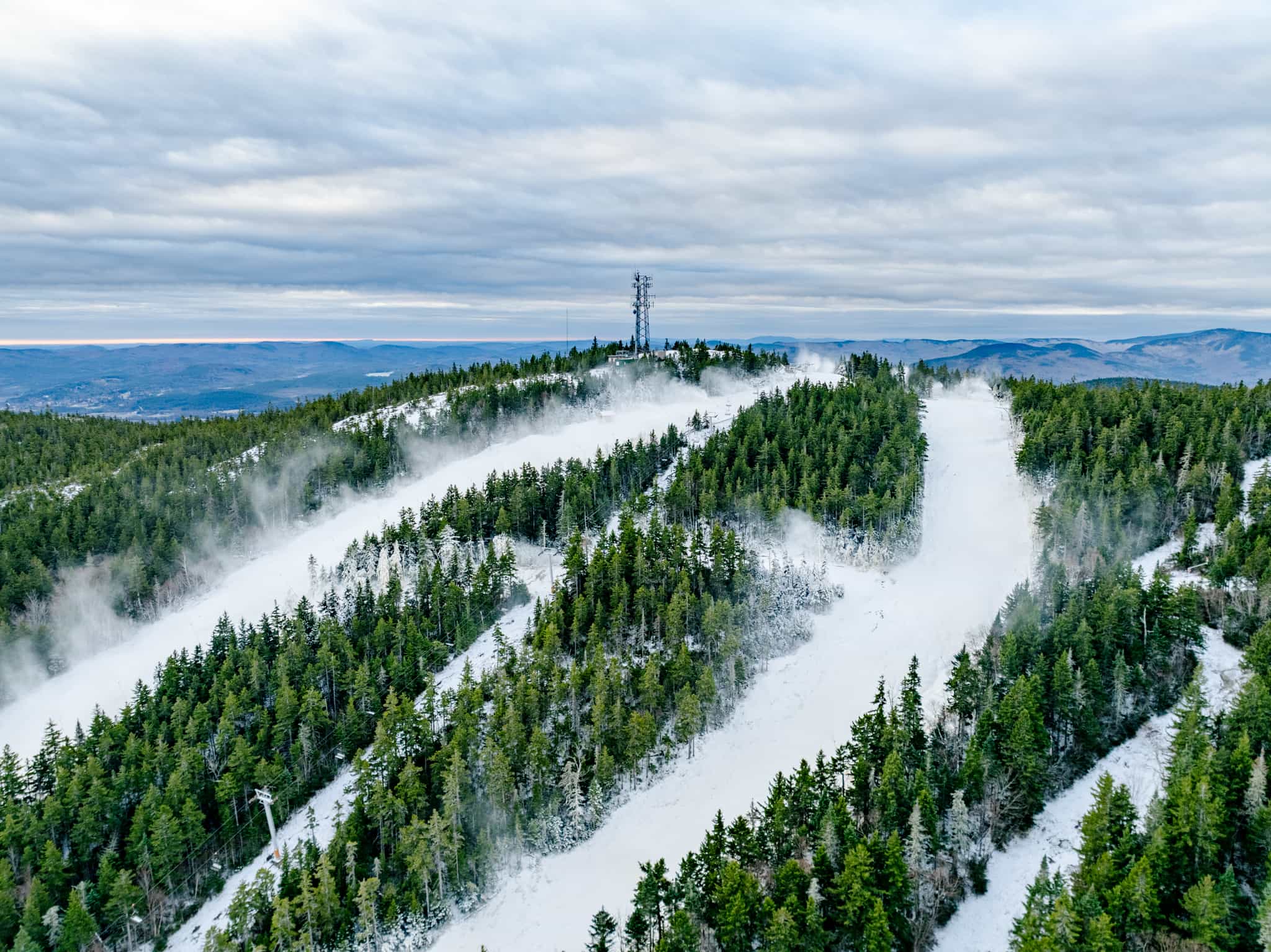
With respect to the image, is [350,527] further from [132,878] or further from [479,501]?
[132,878]

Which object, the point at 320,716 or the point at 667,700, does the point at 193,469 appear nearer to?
the point at 320,716

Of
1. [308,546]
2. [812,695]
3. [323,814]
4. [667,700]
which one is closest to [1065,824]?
[812,695]

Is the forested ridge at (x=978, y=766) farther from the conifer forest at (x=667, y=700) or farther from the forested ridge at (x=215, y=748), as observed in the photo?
the forested ridge at (x=215, y=748)

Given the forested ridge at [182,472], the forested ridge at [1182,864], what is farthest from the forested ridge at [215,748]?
the forested ridge at [1182,864]

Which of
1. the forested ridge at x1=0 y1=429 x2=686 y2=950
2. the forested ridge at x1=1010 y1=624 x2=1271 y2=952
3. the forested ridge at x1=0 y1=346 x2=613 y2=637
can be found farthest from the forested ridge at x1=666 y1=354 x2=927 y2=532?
the forested ridge at x1=0 y1=346 x2=613 y2=637

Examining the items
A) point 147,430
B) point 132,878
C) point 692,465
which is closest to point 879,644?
point 692,465

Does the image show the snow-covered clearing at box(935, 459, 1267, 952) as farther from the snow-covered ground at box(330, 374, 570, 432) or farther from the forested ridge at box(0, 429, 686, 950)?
the snow-covered ground at box(330, 374, 570, 432)

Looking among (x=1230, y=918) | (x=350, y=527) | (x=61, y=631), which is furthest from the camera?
(x=350, y=527)
